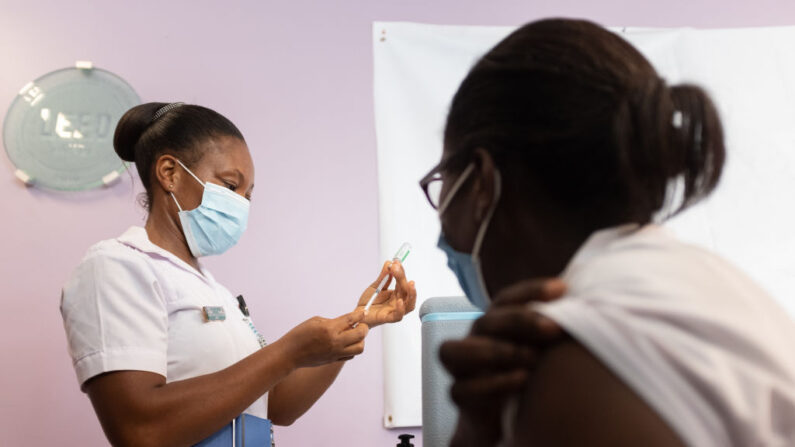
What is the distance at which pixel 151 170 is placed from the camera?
1357 millimetres

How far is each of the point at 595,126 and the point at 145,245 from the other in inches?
35.5

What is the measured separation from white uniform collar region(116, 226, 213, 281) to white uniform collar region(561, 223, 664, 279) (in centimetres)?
88

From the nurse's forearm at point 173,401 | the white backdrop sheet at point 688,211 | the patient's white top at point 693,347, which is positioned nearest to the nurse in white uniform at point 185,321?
the nurse's forearm at point 173,401

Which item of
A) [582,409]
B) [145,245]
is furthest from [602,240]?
[145,245]

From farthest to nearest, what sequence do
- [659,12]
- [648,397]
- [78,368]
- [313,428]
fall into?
[659,12]
[313,428]
[78,368]
[648,397]

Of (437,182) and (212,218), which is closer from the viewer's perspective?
(437,182)

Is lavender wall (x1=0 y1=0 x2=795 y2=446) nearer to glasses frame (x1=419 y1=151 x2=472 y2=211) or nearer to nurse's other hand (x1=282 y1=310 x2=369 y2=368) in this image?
nurse's other hand (x1=282 y1=310 x2=369 y2=368)

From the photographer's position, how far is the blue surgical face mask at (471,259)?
68 cm

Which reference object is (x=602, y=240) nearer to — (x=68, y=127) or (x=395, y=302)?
(x=395, y=302)

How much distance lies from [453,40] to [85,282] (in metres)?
1.30

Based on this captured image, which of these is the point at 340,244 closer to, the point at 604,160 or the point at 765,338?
the point at 604,160

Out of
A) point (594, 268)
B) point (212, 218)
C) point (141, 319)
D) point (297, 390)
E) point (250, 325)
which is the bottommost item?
point (297, 390)

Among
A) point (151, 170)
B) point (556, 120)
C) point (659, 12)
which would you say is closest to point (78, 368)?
point (151, 170)

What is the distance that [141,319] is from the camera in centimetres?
113
